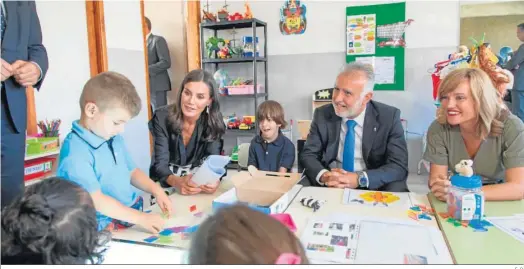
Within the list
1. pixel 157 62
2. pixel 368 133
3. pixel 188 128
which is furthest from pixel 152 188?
pixel 157 62

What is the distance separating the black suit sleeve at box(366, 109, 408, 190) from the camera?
6.17 ft

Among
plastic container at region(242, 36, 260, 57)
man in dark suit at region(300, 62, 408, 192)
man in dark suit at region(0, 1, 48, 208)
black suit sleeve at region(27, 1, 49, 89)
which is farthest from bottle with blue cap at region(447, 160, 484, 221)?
plastic container at region(242, 36, 260, 57)

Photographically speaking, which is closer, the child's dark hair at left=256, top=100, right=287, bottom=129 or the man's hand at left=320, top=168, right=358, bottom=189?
the man's hand at left=320, top=168, right=358, bottom=189

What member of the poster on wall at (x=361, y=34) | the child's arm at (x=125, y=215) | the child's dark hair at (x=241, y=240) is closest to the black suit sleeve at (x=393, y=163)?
the child's arm at (x=125, y=215)

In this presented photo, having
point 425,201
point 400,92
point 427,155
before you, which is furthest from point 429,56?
point 425,201

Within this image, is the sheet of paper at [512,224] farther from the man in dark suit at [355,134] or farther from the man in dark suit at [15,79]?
the man in dark suit at [15,79]

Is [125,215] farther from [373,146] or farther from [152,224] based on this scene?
[373,146]

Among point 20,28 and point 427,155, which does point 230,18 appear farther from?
point 427,155

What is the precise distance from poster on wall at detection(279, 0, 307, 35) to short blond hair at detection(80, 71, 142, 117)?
9.79ft

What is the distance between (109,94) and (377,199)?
1039 millimetres

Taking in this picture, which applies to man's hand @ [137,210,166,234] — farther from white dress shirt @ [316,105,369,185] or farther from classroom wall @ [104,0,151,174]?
classroom wall @ [104,0,151,174]

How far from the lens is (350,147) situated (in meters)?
2.10

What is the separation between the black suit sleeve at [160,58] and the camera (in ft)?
15.0
